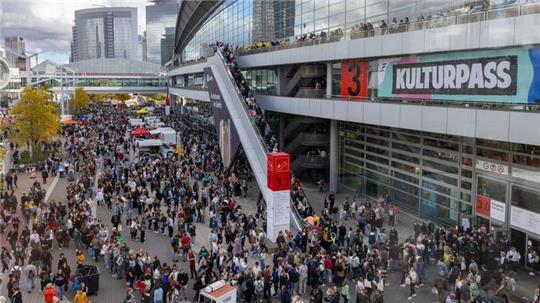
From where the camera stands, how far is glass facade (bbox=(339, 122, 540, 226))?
18.2 m

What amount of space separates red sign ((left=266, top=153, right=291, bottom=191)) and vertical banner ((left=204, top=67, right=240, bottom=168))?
32.0 ft

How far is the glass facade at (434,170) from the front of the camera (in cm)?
1823

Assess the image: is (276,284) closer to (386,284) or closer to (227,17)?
(386,284)

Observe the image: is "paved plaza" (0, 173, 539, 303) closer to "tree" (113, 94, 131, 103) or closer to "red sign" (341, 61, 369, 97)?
"red sign" (341, 61, 369, 97)

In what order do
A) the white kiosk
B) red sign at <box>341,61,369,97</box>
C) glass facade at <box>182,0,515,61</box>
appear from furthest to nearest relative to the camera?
red sign at <box>341,61,369,97</box> < glass facade at <box>182,0,515,61</box> < the white kiosk

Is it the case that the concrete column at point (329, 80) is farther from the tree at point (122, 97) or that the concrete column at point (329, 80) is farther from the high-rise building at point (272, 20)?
the tree at point (122, 97)

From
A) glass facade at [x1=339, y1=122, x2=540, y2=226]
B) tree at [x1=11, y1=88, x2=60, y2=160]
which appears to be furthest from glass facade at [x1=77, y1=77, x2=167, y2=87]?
glass facade at [x1=339, y1=122, x2=540, y2=226]

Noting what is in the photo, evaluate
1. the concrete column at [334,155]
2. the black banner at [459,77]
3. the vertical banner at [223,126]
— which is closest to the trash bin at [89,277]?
the black banner at [459,77]

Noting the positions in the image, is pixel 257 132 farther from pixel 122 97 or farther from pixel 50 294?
pixel 122 97

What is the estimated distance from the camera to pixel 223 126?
111 ft

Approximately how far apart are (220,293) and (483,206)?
1121 centimetres

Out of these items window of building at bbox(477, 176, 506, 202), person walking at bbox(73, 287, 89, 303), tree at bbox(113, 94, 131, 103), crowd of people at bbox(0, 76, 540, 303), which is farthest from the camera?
tree at bbox(113, 94, 131, 103)

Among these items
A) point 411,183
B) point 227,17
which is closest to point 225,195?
point 411,183

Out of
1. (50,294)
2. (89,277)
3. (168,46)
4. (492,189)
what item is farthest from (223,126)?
(168,46)
